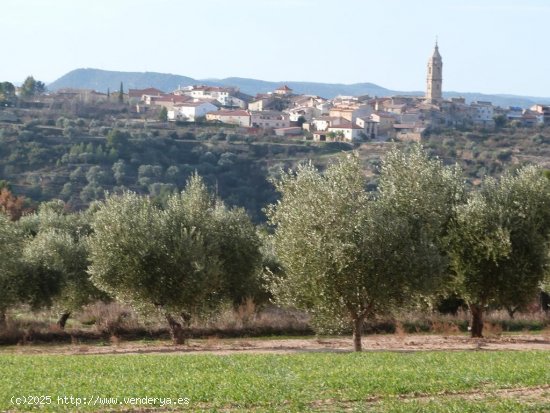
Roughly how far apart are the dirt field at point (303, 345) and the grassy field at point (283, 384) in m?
5.80

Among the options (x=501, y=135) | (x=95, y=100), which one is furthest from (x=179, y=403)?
(x=95, y=100)

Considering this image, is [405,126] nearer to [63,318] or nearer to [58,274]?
[63,318]

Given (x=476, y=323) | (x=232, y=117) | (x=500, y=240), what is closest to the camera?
(x=500, y=240)

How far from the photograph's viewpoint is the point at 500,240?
27500 mm

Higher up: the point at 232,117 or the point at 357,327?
the point at 232,117

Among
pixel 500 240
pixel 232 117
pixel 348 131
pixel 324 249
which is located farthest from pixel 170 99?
pixel 324 249

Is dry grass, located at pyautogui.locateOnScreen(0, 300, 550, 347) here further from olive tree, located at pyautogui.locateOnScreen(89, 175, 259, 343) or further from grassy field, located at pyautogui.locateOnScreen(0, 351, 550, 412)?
grassy field, located at pyautogui.locateOnScreen(0, 351, 550, 412)

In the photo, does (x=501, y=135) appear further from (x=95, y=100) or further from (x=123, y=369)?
(x=123, y=369)

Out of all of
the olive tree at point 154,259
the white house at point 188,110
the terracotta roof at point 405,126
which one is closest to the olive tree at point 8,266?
the olive tree at point 154,259

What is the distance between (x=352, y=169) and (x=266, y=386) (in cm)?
937

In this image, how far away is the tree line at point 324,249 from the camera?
23594mm

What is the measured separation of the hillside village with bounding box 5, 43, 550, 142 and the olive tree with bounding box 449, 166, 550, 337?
3870 inches

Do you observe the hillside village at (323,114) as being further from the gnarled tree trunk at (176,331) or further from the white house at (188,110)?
the gnarled tree trunk at (176,331)

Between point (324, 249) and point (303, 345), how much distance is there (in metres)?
6.90
